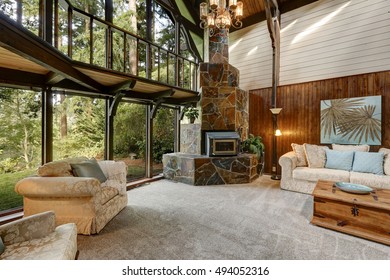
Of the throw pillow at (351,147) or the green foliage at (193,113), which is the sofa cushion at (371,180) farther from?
the green foliage at (193,113)

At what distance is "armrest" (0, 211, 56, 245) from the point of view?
4.05 ft

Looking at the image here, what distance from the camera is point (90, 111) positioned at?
11.9ft

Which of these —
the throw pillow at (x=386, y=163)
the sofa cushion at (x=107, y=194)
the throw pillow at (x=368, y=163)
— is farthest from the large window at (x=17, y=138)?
the throw pillow at (x=386, y=163)

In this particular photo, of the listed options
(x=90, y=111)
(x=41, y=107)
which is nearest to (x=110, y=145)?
(x=90, y=111)

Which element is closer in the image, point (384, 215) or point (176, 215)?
point (384, 215)

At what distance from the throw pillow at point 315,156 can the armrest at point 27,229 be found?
4.23m

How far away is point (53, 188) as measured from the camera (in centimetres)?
197

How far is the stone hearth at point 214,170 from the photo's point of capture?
4.15m

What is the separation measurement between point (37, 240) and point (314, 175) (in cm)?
399

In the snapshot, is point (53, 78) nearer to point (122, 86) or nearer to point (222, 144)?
point (122, 86)

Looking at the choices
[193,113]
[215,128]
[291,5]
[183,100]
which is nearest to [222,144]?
[215,128]

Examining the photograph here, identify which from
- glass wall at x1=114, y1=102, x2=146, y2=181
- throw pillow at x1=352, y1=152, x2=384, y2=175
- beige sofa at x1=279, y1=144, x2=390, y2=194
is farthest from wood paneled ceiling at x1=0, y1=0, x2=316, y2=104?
throw pillow at x1=352, y1=152, x2=384, y2=175

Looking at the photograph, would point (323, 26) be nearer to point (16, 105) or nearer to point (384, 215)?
point (384, 215)

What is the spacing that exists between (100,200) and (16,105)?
1951 millimetres
